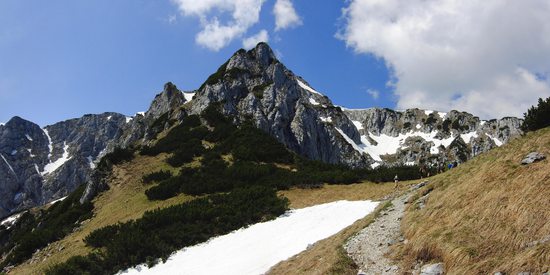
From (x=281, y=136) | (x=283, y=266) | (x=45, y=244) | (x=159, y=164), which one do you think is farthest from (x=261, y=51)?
(x=283, y=266)

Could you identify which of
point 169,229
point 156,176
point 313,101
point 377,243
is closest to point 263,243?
point 169,229

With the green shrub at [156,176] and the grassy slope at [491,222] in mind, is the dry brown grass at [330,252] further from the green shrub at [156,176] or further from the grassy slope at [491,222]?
the green shrub at [156,176]

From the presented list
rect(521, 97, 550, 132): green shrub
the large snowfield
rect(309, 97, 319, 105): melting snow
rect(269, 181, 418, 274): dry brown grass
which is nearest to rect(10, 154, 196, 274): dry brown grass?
the large snowfield

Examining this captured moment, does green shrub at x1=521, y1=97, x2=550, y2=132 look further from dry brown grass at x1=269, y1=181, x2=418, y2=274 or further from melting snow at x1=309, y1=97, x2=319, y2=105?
melting snow at x1=309, y1=97, x2=319, y2=105

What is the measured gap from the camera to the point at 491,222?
11.7 meters

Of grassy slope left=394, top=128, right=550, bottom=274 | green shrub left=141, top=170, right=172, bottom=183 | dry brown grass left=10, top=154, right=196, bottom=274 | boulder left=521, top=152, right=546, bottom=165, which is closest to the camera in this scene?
grassy slope left=394, top=128, right=550, bottom=274

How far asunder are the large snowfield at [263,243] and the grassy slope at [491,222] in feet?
22.7

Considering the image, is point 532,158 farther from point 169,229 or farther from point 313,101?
point 313,101

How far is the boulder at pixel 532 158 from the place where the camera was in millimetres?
13805

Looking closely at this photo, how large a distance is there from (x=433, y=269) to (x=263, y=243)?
1304cm

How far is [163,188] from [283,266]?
21556 mm

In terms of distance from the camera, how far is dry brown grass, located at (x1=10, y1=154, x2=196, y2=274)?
29984 mm

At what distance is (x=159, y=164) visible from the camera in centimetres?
4622

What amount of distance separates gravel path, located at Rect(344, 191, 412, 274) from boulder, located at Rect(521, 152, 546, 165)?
503 centimetres
